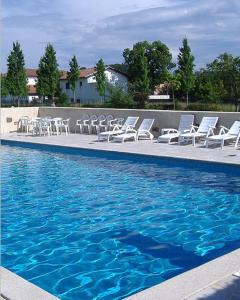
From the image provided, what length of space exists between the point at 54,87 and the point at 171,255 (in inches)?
1497

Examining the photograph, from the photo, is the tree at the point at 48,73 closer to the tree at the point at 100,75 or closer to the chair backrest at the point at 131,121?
the tree at the point at 100,75

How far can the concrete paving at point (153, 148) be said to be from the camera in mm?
10084

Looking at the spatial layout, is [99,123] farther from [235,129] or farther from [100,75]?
[100,75]

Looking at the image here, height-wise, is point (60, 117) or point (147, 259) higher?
point (60, 117)

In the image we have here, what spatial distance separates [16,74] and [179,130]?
32.8m

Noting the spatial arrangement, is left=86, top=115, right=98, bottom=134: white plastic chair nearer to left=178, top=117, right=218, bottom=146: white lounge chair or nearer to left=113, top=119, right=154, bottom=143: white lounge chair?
left=113, top=119, right=154, bottom=143: white lounge chair

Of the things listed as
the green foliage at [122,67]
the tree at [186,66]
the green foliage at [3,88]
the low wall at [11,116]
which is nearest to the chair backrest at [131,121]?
the low wall at [11,116]

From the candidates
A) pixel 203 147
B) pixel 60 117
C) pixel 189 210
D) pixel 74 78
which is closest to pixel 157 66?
pixel 74 78

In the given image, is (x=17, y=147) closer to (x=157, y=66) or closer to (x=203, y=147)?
(x=203, y=147)

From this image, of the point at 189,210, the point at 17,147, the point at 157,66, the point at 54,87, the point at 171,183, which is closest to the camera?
the point at 189,210

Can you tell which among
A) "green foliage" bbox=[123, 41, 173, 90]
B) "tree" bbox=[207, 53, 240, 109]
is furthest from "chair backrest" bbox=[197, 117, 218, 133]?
"green foliage" bbox=[123, 41, 173, 90]

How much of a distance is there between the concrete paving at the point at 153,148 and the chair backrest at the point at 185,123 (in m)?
0.68

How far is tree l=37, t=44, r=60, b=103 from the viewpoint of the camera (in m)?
41.6

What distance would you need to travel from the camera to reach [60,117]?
17.4 m
